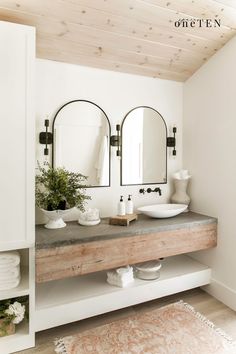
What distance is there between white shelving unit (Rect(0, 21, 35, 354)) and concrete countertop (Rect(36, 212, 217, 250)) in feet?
0.52

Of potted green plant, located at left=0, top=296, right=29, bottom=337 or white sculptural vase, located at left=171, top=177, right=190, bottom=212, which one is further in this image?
Answer: white sculptural vase, located at left=171, top=177, right=190, bottom=212

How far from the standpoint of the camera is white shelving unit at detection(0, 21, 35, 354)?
1695mm

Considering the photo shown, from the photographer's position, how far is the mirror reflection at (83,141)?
7.70 feet

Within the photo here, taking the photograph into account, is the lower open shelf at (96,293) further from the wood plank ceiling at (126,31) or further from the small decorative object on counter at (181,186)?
the wood plank ceiling at (126,31)

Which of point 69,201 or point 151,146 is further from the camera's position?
point 151,146

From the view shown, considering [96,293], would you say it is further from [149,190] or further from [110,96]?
[110,96]

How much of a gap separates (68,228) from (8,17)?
5.12ft

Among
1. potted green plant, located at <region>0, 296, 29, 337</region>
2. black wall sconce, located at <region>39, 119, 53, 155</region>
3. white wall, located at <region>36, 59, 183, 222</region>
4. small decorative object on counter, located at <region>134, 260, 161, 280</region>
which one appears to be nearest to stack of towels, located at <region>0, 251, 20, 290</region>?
potted green plant, located at <region>0, 296, 29, 337</region>

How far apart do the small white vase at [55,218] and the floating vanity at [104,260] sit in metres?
0.08

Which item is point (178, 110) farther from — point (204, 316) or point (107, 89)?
point (204, 316)

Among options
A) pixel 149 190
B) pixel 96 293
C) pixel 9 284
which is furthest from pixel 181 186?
pixel 9 284

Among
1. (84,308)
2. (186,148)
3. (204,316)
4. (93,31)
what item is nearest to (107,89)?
(93,31)

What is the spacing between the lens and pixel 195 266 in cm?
266

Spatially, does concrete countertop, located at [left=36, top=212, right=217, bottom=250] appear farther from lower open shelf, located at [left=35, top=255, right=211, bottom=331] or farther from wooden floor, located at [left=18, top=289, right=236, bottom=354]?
wooden floor, located at [left=18, top=289, right=236, bottom=354]
